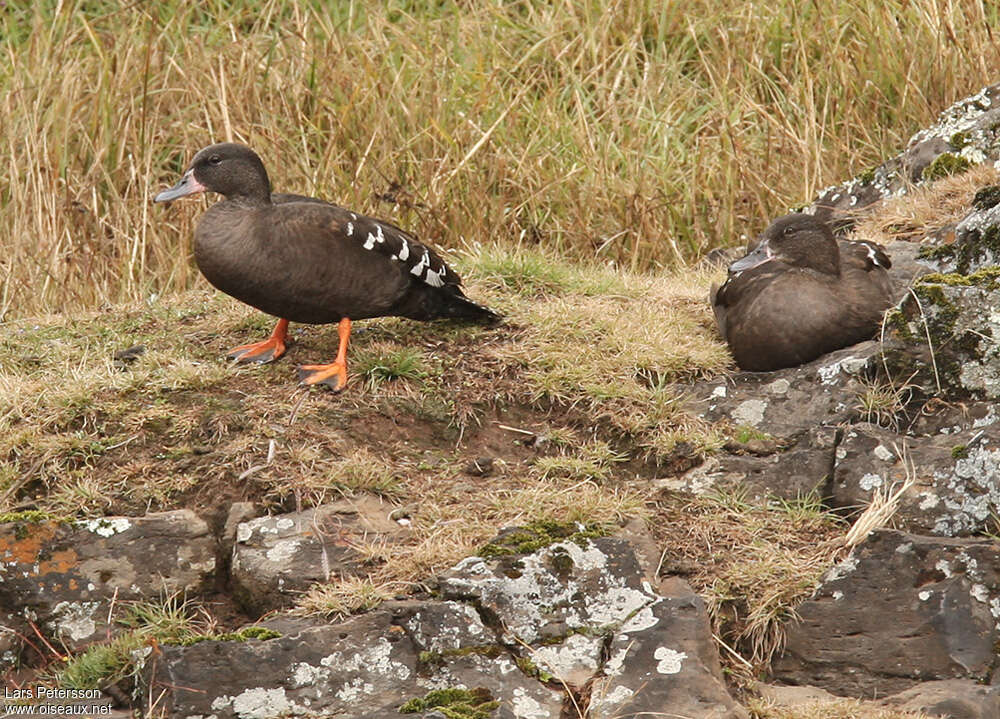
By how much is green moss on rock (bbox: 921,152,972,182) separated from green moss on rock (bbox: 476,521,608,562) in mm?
3436

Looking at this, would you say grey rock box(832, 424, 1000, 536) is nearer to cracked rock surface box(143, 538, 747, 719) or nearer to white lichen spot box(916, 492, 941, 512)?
white lichen spot box(916, 492, 941, 512)

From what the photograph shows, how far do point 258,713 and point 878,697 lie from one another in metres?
1.56

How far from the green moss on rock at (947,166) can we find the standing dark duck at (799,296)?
1.26 m

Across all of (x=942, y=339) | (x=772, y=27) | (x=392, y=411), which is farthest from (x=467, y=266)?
(x=772, y=27)

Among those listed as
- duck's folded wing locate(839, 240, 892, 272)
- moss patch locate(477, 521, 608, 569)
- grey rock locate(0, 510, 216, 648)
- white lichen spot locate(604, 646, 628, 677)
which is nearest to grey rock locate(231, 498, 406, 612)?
grey rock locate(0, 510, 216, 648)

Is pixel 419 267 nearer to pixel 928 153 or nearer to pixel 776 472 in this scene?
pixel 776 472

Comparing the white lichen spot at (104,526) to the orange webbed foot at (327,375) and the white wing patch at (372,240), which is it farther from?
the white wing patch at (372,240)

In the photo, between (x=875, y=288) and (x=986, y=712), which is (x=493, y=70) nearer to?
(x=875, y=288)

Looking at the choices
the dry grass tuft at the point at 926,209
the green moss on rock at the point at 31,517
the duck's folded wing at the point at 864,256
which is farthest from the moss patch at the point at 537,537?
the dry grass tuft at the point at 926,209

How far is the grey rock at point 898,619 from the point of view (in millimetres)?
3195

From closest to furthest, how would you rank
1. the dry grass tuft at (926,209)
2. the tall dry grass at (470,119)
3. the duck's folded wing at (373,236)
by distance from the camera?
the duck's folded wing at (373,236) < the dry grass tuft at (926,209) < the tall dry grass at (470,119)

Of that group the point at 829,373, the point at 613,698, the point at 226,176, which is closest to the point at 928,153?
the point at 829,373

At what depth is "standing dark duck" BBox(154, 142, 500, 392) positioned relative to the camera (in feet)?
14.0

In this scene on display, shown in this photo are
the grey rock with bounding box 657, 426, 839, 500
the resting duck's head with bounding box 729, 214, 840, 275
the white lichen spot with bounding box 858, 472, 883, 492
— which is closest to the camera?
the white lichen spot with bounding box 858, 472, 883, 492
